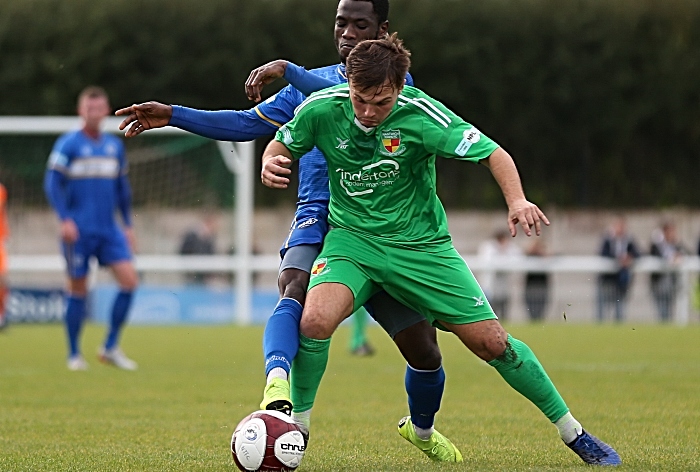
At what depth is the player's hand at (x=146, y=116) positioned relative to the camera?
5656mm

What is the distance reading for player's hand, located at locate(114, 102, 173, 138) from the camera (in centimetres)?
566

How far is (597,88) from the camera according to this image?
3050 centimetres

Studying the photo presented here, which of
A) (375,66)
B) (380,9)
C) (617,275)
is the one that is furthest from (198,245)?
(375,66)

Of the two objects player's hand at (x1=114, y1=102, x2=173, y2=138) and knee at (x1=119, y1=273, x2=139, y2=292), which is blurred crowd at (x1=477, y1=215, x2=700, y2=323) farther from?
player's hand at (x1=114, y1=102, x2=173, y2=138)

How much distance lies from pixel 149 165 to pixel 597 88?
44.4 ft

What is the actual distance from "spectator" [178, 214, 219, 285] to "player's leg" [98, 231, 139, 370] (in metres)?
9.33

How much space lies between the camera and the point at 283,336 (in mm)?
5234

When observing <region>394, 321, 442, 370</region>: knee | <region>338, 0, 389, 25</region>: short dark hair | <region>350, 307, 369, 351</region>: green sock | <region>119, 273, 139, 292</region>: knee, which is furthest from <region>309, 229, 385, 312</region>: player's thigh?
<region>350, 307, 369, 351</region>: green sock

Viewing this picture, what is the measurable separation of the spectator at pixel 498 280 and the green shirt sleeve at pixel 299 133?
54.6ft

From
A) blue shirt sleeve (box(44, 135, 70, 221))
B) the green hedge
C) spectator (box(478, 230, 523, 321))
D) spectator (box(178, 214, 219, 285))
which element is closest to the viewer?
blue shirt sleeve (box(44, 135, 70, 221))

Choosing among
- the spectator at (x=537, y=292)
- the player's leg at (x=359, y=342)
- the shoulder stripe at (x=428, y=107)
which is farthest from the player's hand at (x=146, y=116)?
the spectator at (x=537, y=292)

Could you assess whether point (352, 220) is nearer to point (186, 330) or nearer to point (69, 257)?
point (69, 257)

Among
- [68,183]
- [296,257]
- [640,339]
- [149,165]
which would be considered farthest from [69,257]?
[149,165]

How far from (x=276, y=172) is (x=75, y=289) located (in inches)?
292
